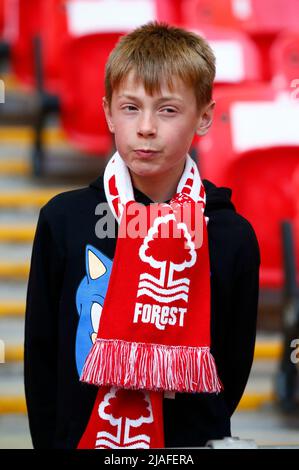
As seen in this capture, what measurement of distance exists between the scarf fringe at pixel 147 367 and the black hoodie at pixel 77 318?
6 centimetres

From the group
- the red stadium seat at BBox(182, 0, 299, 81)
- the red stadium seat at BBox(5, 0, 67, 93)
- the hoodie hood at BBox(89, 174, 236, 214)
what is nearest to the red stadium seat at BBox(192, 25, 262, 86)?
the red stadium seat at BBox(182, 0, 299, 81)

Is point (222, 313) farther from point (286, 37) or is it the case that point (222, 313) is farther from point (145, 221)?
point (286, 37)

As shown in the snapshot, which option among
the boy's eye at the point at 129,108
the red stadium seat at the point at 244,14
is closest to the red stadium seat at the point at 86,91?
the red stadium seat at the point at 244,14

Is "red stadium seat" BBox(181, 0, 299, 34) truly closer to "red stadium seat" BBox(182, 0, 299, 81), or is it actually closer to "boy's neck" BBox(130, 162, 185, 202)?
"red stadium seat" BBox(182, 0, 299, 81)

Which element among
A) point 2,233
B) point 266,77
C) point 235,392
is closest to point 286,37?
point 266,77

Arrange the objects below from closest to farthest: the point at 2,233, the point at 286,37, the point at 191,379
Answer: the point at 191,379 → the point at 2,233 → the point at 286,37

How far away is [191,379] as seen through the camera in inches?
61.0

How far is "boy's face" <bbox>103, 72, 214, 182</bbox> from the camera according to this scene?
1.54 m

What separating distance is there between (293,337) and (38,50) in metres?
1.64

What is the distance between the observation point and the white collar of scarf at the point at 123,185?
158 cm

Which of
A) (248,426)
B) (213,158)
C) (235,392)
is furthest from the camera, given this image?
(213,158)

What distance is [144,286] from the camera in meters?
1.57

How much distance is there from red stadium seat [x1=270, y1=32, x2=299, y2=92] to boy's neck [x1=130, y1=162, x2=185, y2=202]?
2125 millimetres

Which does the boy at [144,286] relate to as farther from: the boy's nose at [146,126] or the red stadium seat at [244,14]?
the red stadium seat at [244,14]
